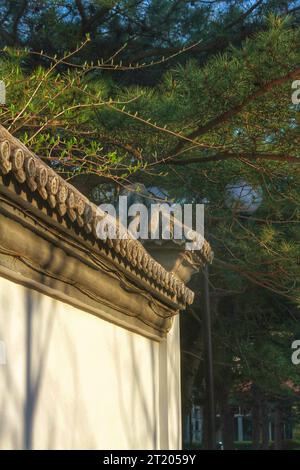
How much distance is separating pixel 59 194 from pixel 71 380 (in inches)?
50.7

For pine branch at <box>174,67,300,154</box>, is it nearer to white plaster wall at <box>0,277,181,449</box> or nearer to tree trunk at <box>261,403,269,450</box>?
white plaster wall at <box>0,277,181,449</box>

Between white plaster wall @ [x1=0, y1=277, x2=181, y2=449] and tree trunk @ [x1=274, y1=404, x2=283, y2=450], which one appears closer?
white plaster wall @ [x1=0, y1=277, x2=181, y2=449]

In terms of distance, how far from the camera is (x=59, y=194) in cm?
472

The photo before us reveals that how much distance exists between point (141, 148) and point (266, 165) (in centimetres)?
125

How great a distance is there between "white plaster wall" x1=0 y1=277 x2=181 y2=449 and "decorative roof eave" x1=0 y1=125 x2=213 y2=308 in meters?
0.45

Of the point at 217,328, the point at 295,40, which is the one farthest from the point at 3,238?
the point at 217,328

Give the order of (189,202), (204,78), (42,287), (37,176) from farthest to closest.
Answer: (189,202), (204,78), (42,287), (37,176)

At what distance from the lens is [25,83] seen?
755 cm

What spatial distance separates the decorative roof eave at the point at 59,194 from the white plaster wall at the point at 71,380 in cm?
45

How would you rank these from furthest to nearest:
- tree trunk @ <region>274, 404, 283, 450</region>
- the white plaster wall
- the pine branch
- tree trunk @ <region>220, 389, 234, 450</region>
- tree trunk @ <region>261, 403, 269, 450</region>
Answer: tree trunk @ <region>274, 404, 283, 450</region>
tree trunk @ <region>261, 403, 269, 450</region>
tree trunk @ <region>220, 389, 234, 450</region>
the pine branch
the white plaster wall

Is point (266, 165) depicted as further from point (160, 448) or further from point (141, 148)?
point (160, 448)

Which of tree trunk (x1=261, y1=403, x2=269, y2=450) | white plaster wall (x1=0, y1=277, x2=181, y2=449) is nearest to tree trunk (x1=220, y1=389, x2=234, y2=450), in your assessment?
tree trunk (x1=261, y1=403, x2=269, y2=450)

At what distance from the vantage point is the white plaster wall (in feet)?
15.4

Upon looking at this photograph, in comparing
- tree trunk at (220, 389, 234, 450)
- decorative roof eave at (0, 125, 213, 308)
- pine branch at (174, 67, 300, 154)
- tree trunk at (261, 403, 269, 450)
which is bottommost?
decorative roof eave at (0, 125, 213, 308)
